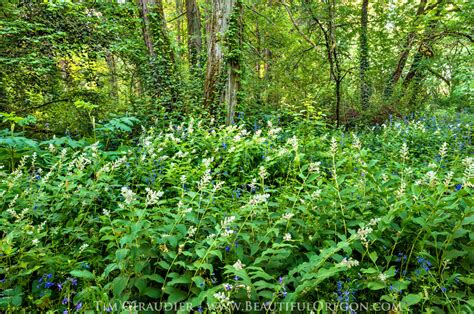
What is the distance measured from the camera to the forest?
178 centimetres

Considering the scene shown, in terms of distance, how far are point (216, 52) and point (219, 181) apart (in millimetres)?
3954

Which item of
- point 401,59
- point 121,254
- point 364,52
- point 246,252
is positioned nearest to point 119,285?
point 121,254

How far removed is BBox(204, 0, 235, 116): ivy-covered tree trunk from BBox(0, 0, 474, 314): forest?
0.04m

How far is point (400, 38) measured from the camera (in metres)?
9.93

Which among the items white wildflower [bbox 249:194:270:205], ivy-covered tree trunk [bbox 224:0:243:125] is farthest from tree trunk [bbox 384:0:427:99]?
white wildflower [bbox 249:194:270:205]

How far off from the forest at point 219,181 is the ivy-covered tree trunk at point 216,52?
37mm

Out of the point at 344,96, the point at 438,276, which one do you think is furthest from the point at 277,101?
the point at 438,276

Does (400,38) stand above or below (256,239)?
above

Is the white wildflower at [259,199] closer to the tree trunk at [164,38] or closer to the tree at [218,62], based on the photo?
the tree at [218,62]

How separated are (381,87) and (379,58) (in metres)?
1.09

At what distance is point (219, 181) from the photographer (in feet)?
9.95

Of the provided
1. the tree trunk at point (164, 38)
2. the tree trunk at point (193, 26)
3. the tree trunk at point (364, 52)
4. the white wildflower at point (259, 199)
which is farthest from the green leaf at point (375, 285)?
the tree trunk at point (193, 26)

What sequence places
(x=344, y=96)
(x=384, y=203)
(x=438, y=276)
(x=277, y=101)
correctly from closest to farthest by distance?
(x=438, y=276)
(x=384, y=203)
(x=277, y=101)
(x=344, y=96)

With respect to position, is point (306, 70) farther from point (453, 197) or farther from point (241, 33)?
point (453, 197)
